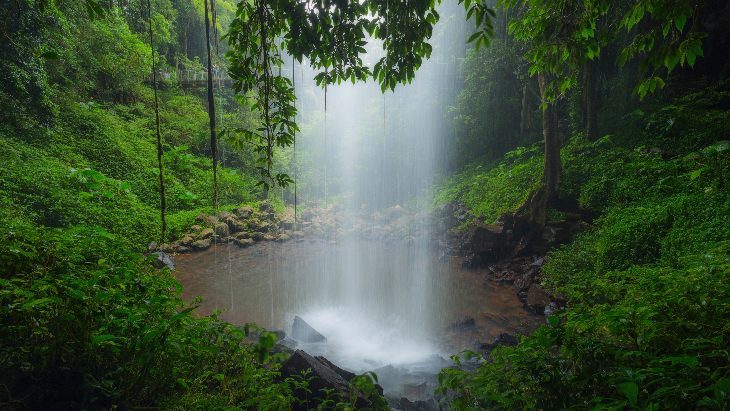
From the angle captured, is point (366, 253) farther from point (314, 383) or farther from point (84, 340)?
point (84, 340)

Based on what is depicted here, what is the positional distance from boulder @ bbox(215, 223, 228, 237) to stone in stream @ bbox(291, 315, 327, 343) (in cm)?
676

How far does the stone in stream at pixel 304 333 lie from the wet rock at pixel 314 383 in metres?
2.10

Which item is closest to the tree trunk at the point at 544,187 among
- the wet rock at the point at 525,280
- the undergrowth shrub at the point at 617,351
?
the wet rock at the point at 525,280

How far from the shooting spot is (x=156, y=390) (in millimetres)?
1804

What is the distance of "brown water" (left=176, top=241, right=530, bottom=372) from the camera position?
15.9 ft

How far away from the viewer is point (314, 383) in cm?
259

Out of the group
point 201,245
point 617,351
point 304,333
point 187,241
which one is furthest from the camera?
point 201,245

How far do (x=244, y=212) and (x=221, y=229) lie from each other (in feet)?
5.24

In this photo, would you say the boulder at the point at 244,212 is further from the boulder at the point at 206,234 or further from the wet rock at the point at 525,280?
the wet rock at the point at 525,280

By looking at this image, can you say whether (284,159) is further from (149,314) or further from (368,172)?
(149,314)

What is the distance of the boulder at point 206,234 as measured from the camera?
9.78 m

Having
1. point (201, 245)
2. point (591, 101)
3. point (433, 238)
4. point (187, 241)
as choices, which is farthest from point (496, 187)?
point (187, 241)

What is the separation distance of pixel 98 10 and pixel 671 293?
408cm

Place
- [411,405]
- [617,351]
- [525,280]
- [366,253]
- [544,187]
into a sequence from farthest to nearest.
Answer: [366,253] < [544,187] < [525,280] < [411,405] < [617,351]
